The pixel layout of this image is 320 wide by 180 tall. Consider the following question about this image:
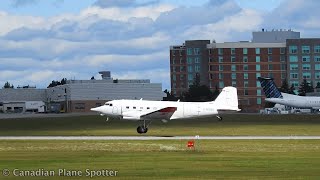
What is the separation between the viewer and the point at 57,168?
32594 millimetres

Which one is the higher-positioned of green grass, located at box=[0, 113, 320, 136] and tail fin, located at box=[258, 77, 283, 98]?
tail fin, located at box=[258, 77, 283, 98]

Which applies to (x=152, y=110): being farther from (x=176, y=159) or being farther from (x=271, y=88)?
(x=271, y=88)

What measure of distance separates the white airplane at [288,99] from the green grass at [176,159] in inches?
4591

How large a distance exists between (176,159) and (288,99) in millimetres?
134308

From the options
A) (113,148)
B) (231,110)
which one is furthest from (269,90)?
(113,148)

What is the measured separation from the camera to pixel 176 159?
37.4 metres

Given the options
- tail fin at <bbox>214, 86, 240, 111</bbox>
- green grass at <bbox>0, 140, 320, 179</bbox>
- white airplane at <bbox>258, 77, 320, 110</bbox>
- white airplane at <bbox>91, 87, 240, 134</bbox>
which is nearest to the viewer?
green grass at <bbox>0, 140, 320, 179</bbox>

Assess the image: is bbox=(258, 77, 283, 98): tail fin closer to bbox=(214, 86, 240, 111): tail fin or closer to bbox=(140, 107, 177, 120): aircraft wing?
bbox=(214, 86, 240, 111): tail fin

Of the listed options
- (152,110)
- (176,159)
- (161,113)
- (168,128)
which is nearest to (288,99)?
(168,128)

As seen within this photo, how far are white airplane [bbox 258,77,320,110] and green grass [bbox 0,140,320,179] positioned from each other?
383 ft

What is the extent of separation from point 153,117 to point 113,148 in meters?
28.4

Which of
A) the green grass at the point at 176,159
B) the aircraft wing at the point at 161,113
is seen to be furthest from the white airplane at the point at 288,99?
the green grass at the point at 176,159

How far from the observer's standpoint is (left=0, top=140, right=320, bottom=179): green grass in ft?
101

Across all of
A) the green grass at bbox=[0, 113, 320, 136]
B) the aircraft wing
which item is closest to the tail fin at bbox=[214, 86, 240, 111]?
the green grass at bbox=[0, 113, 320, 136]
